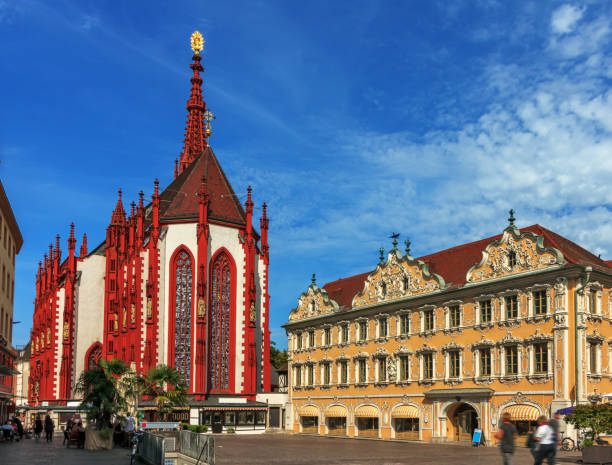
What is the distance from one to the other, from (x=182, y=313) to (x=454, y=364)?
99.8 ft

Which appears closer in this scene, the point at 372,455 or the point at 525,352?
the point at 372,455

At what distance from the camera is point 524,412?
4231cm

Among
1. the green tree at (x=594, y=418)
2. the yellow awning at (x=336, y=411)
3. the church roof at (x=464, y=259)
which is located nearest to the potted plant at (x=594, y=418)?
the green tree at (x=594, y=418)

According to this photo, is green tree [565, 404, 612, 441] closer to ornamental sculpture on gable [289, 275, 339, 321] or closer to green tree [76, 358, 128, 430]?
green tree [76, 358, 128, 430]

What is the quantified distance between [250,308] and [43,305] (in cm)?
3721

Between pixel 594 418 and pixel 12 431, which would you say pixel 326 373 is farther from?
pixel 594 418

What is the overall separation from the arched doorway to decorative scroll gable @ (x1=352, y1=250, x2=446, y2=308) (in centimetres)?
736

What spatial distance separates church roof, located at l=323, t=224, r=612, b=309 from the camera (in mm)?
44031

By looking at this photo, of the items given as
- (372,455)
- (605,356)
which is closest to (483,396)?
(605,356)

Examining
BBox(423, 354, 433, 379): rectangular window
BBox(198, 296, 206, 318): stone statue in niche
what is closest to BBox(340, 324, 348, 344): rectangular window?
BBox(423, 354, 433, 379): rectangular window

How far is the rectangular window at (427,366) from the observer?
49.5 m

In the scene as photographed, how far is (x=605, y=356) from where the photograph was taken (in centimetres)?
4212

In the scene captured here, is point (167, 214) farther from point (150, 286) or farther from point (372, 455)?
point (372, 455)

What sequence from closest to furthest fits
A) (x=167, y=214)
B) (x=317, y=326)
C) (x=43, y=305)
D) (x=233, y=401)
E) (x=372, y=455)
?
(x=372, y=455) → (x=317, y=326) → (x=233, y=401) → (x=167, y=214) → (x=43, y=305)
